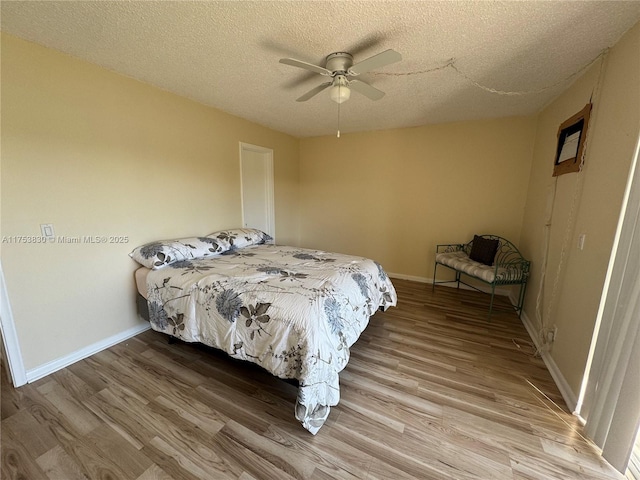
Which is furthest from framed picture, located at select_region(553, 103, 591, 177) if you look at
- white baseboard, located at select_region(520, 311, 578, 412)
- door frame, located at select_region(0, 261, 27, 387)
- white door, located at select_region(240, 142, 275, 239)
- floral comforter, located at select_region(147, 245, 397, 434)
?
door frame, located at select_region(0, 261, 27, 387)

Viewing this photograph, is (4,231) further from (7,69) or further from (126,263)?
(7,69)

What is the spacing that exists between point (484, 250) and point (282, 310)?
2.87m

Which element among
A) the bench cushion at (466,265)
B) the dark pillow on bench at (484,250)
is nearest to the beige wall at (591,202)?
the bench cushion at (466,265)

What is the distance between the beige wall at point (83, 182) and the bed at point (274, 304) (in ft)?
1.09

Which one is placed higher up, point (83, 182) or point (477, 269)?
point (83, 182)

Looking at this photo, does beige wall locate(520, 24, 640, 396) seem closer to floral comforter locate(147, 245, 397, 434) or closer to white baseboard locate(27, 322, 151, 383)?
floral comforter locate(147, 245, 397, 434)

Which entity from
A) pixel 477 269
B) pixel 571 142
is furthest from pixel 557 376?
pixel 571 142

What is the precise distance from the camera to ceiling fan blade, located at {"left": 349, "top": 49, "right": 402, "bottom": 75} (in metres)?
1.52

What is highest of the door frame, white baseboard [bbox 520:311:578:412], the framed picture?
the framed picture

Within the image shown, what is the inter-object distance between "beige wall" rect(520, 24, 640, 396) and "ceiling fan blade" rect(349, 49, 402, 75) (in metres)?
1.32

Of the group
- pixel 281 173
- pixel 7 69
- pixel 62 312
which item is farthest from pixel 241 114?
pixel 62 312

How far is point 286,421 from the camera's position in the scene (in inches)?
62.3

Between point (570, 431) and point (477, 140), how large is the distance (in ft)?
10.5

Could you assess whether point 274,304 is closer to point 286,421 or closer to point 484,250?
point 286,421
